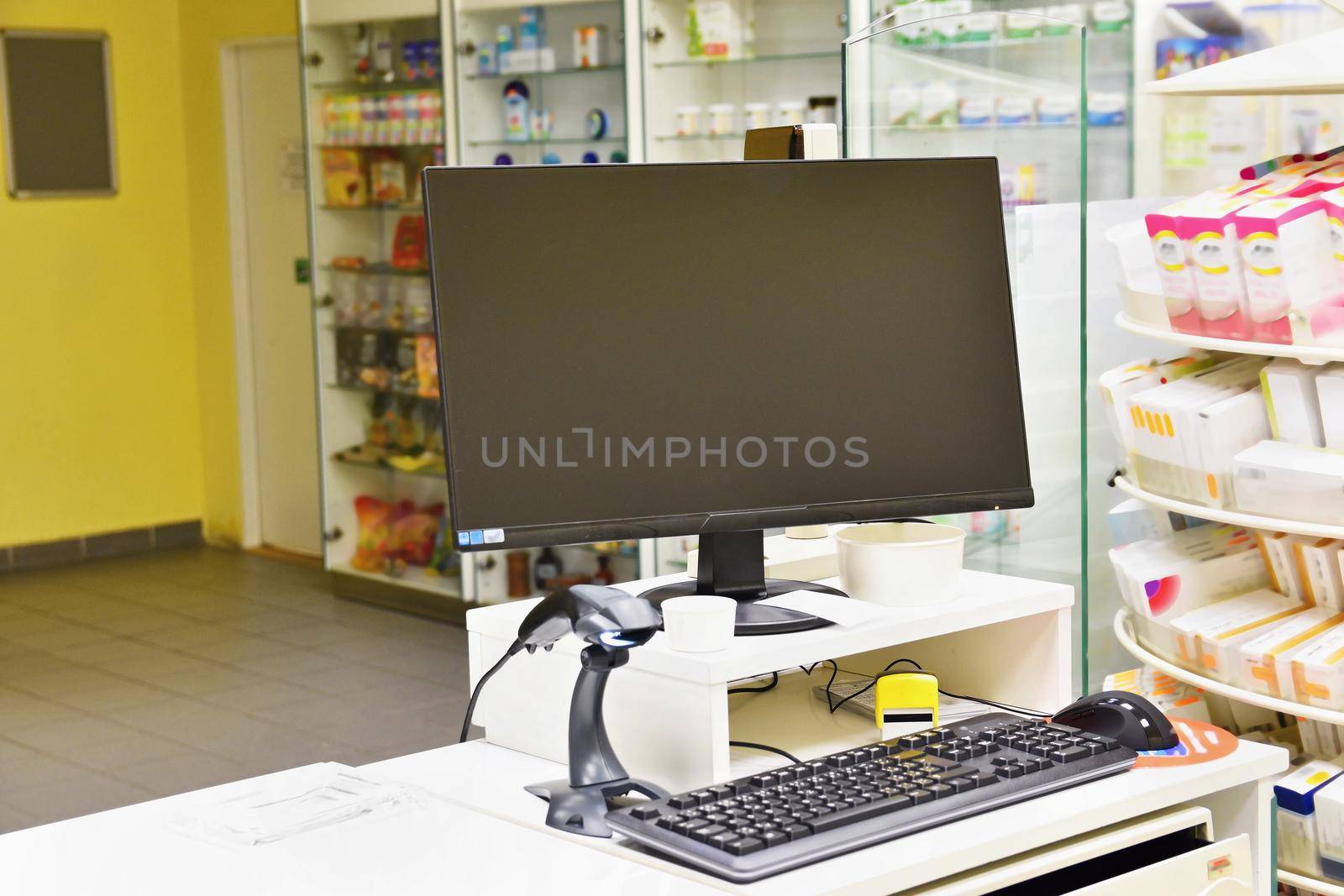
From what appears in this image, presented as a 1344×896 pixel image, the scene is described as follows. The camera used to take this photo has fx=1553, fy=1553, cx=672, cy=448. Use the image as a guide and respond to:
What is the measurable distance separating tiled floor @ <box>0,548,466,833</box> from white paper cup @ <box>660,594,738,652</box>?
2.52 m

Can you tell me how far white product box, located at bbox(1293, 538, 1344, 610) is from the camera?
8.14 feet

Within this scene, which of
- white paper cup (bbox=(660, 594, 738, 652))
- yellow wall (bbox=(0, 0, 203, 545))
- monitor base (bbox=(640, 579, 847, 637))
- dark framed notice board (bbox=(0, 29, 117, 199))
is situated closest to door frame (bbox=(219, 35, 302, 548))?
yellow wall (bbox=(0, 0, 203, 545))

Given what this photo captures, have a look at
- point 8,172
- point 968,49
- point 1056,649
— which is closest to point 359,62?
point 8,172

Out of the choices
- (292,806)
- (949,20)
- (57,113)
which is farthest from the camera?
(57,113)

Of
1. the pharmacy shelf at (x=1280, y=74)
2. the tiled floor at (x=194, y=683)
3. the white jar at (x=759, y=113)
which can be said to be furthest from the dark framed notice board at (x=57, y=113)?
the pharmacy shelf at (x=1280, y=74)

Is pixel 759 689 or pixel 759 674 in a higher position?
pixel 759 674

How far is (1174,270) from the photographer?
252 centimetres

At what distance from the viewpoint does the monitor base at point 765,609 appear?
65.6 inches

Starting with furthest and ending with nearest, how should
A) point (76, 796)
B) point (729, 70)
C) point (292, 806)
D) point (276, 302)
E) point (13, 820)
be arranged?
1. point (276, 302)
2. point (729, 70)
3. point (76, 796)
4. point (13, 820)
5. point (292, 806)

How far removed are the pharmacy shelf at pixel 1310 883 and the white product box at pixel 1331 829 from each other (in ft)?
0.05

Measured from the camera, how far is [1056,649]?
1.89 m

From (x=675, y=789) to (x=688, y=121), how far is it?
3.50 meters

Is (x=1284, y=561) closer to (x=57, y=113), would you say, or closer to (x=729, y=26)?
(x=729, y=26)

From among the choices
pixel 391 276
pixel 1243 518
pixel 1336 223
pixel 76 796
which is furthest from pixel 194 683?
pixel 1336 223
